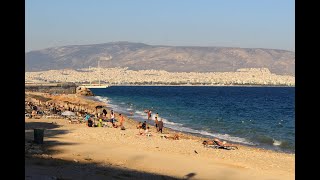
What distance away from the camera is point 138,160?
53.3 ft

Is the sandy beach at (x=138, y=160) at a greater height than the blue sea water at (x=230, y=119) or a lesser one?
greater

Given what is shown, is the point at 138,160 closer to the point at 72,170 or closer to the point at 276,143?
the point at 72,170

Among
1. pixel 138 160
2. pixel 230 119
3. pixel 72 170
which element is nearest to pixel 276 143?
pixel 138 160

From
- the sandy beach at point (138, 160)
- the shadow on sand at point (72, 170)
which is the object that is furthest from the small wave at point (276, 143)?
the shadow on sand at point (72, 170)

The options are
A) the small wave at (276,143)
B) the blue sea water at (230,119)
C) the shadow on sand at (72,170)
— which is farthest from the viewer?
the blue sea water at (230,119)

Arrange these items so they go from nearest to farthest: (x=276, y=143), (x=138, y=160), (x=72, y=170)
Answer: (x=72, y=170) < (x=138, y=160) < (x=276, y=143)

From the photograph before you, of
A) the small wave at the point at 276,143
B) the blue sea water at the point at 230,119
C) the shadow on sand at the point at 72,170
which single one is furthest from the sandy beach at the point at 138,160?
the small wave at the point at 276,143

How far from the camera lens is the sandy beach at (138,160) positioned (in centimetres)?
1258

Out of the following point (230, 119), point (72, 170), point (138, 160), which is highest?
point (72, 170)

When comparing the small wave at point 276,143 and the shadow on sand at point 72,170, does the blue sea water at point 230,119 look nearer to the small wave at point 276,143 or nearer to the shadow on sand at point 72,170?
the small wave at point 276,143

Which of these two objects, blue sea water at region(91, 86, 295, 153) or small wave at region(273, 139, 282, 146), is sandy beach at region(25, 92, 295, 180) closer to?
blue sea water at region(91, 86, 295, 153)

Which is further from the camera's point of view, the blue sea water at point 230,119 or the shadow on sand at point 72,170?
the blue sea water at point 230,119

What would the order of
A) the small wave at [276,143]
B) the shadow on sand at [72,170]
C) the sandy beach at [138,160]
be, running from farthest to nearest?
1. the small wave at [276,143]
2. the sandy beach at [138,160]
3. the shadow on sand at [72,170]
